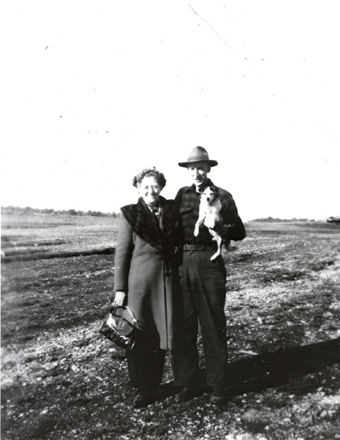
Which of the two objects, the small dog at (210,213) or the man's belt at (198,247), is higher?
the small dog at (210,213)

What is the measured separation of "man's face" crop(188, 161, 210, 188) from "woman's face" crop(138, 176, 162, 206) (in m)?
0.27

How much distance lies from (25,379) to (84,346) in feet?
1.42

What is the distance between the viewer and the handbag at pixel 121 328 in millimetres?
3490

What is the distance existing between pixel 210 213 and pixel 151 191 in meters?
0.42

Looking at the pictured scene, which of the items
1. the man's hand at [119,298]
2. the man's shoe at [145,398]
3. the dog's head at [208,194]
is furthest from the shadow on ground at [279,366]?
the dog's head at [208,194]

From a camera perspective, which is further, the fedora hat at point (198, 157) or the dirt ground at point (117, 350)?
the fedora hat at point (198, 157)

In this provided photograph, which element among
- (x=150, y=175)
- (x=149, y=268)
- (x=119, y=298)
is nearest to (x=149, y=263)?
(x=149, y=268)

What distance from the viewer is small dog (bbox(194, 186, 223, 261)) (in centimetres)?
347

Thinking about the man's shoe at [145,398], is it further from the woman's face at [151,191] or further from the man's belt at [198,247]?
the woman's face at [151,191]

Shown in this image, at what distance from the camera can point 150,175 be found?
11.4 ft

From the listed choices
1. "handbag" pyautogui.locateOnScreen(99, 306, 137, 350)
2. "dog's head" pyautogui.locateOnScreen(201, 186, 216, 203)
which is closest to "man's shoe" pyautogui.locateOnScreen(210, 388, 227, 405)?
"handbag" pyautogui.locateOnScreen(99, 306, 137, 350)

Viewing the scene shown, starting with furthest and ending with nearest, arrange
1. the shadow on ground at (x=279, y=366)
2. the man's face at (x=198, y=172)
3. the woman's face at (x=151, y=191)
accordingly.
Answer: the shadow on ground at (x=279, y=366)
the man's face at (x=198, y=172)
the woman's face at (x=151, y=191)

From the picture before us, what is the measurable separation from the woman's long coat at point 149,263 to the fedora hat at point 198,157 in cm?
32

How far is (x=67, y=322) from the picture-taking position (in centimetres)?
360
